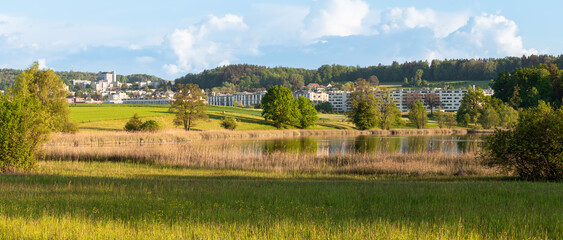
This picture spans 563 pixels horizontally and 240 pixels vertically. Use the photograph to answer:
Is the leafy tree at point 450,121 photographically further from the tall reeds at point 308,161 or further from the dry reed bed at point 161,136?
the tall reeds at point 308,161

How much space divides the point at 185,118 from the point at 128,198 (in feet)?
249

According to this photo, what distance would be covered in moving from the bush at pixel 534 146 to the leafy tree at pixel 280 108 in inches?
3112

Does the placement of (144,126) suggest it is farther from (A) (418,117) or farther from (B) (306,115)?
(A) (418,117)

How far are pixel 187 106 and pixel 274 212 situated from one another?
3075 inches

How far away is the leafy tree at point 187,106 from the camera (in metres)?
85.8

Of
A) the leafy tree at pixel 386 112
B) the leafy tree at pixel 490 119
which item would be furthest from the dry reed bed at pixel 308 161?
the leafy tree at pixel 490 119

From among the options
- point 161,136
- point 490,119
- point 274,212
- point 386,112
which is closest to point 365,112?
point 386,112

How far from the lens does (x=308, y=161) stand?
29797mm

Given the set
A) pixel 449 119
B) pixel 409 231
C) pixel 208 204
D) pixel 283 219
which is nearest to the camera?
pixel 409 231

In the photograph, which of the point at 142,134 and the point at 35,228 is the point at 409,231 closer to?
the point at 35,228

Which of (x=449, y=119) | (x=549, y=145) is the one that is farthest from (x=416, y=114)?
(x=549, y=145)

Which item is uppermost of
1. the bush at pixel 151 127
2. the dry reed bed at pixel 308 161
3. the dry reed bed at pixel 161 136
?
the dry reed bed at pixel 308 161

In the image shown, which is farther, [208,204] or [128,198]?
Answer: [128,198]

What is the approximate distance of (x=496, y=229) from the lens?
8734 mm
